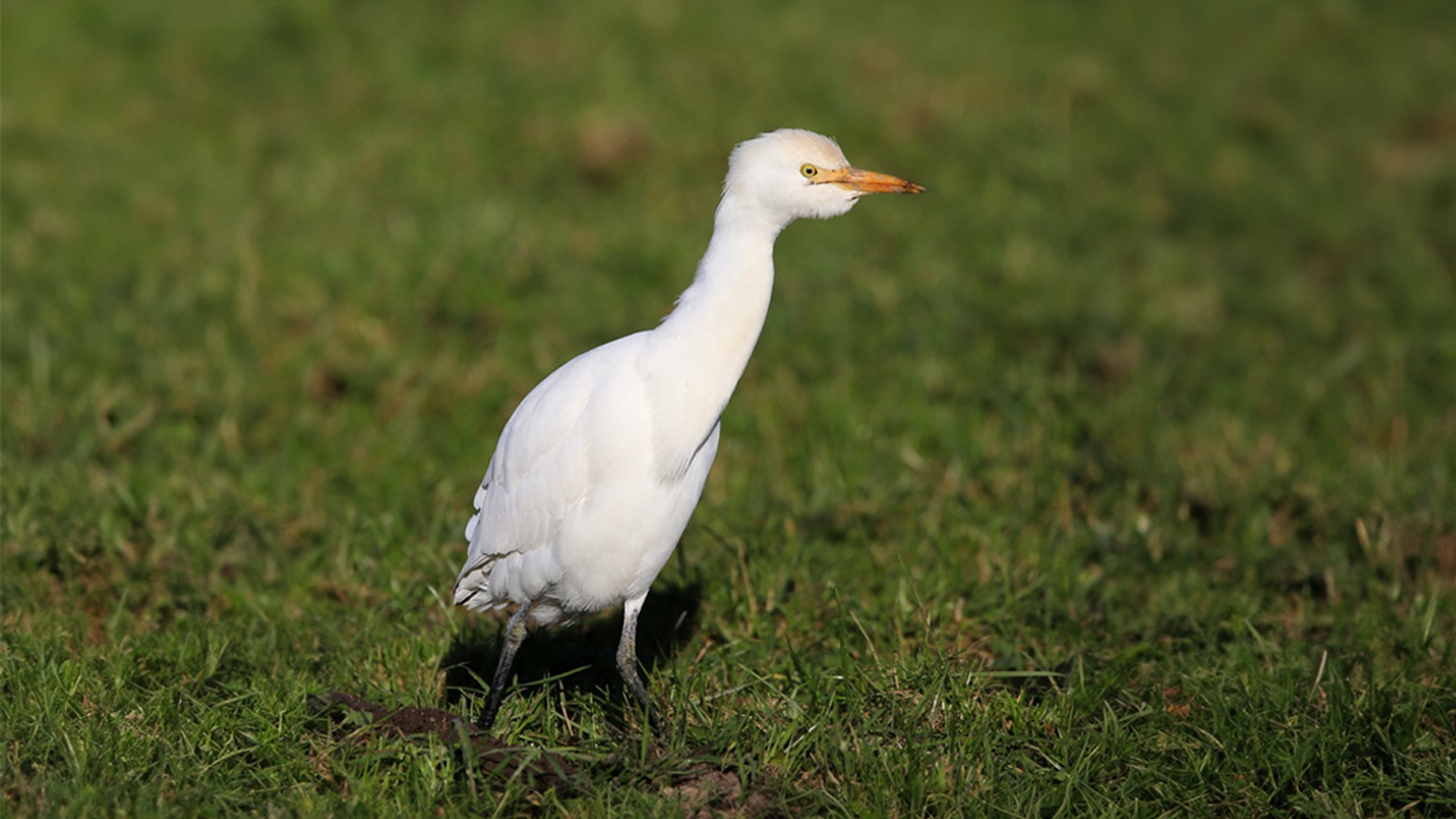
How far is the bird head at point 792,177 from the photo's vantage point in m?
3.46

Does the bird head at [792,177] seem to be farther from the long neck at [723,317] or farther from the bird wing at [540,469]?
the bird wing at [540,469]

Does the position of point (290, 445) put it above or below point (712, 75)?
below

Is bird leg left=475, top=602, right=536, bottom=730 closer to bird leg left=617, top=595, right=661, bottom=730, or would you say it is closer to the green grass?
the green grass

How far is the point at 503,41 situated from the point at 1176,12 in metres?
5.39

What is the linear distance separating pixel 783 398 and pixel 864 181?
2622mm

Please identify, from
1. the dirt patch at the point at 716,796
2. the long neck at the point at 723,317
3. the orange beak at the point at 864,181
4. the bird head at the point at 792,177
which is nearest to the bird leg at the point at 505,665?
the dirt patch at the point at 716,796

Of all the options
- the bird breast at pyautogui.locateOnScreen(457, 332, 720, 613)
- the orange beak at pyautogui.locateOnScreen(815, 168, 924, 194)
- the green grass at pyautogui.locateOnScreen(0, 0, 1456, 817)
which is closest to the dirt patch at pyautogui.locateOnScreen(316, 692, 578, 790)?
the green grass at pyautogui.locateOnScreen(0, 0, 1456, 817)

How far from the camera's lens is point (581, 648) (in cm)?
441

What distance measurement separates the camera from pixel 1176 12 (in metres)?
10.8

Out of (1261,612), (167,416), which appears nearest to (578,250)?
(167,416)

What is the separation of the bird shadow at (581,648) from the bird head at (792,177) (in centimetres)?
138

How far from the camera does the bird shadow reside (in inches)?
164

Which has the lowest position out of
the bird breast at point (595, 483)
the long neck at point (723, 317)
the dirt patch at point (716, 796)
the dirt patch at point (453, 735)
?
the dirt patch at point (716, 796)

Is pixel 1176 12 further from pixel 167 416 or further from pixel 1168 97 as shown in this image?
pixel 167 416
